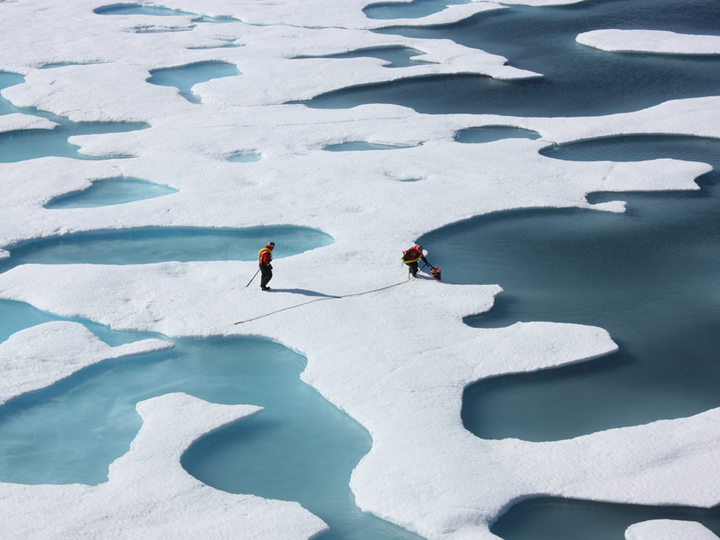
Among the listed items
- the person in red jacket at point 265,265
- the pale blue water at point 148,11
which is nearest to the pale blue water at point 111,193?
the person in red jacket at point 265,265

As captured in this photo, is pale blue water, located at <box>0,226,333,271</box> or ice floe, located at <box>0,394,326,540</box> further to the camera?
pale blue water, located at <box>0,226,333,271</box>

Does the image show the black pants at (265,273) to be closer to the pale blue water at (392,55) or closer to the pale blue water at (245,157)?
the pale blue water at (245,157)

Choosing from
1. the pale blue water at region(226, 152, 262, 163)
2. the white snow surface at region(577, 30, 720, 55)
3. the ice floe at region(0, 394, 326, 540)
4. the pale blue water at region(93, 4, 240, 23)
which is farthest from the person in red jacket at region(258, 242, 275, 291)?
the pale blue water at region(93, 4, 240, 23)

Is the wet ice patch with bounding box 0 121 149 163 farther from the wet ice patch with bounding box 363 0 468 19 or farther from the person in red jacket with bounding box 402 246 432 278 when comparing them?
the wet ice patch with bounding box 363 0 468 19

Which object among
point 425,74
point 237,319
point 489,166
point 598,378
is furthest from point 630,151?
point 237,319

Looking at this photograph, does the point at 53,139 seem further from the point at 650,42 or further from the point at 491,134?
the point at 650,42

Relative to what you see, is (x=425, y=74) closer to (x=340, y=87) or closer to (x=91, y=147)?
(x=340, y=87)
